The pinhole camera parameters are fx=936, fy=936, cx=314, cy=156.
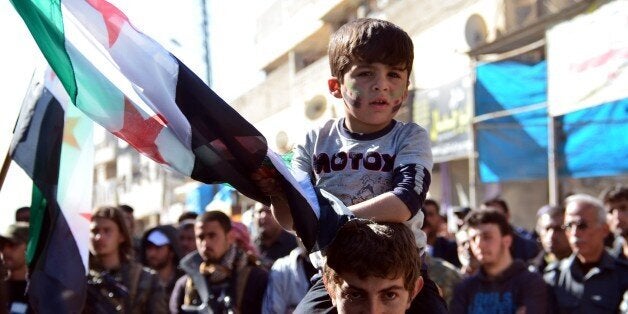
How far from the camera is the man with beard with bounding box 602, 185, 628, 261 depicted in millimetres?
6859

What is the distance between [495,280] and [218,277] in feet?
6.51

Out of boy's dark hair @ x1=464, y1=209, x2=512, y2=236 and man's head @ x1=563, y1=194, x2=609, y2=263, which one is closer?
man's head @ x1=563, y1=194, x2=609, y2=263

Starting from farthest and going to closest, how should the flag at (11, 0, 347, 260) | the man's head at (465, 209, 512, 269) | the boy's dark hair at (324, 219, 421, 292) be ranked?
the man's head at (465, 209, 512, 269), the boy's dark hair at (324, 219, 421, 292), the flag at (11, 0, 347, 260)

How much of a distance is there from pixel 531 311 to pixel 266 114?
26.9m

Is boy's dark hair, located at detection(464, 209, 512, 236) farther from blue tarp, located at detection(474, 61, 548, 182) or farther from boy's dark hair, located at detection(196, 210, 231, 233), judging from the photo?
blue tarp, located at detection(474, 61, 548, 182)

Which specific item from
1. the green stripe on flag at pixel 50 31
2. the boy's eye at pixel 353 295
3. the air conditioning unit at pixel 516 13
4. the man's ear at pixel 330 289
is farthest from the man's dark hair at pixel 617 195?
the air conditioning unit at pixel 516 13

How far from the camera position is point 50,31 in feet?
9.17

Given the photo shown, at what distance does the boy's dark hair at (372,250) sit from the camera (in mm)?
2766

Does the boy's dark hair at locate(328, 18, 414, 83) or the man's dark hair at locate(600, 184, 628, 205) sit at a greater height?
the boy's dark hair at locate(328, 18, 414, 83)

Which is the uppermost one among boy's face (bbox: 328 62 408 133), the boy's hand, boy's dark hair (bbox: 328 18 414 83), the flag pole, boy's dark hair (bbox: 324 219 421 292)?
boy's dark hair (bbox: 328 18 414 83)

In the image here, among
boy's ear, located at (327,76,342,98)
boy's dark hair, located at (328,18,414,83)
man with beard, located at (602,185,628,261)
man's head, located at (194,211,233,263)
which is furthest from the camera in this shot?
man's head, located at (194,211,233,263)

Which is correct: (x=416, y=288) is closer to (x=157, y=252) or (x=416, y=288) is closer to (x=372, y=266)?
(x=372, y=266)

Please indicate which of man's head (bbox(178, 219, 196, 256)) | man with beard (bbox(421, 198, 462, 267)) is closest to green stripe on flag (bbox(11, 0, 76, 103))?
man with beard (bbox(421, 198, 462, 267))

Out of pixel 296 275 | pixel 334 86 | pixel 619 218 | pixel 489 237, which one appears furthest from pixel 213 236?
pixel 334 86
